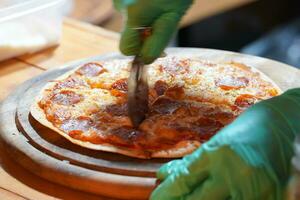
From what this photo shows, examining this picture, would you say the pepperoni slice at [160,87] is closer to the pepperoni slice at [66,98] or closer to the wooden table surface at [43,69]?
the pepperoni slice at [66,98]

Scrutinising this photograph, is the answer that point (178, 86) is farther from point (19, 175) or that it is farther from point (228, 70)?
point (19, 175)

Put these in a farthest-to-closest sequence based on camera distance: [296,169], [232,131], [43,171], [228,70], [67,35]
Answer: [67,35]
[228,70]
[43,171]
[232,131]
[296,169]

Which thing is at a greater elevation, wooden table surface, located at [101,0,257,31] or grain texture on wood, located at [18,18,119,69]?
grain texture on wood, located at [18,18,119,69]

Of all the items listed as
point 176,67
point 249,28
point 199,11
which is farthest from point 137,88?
point 249,28

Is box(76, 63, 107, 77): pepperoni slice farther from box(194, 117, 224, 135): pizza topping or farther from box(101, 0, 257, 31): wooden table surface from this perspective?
box(101, 0, 257, 31): wooden table surface

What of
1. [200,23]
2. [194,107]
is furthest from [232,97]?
[200,23]

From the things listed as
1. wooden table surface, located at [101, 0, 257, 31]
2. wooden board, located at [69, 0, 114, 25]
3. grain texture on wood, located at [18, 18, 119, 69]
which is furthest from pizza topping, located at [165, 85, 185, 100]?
wooden table surface, located at [101, 0, 257, 31]
